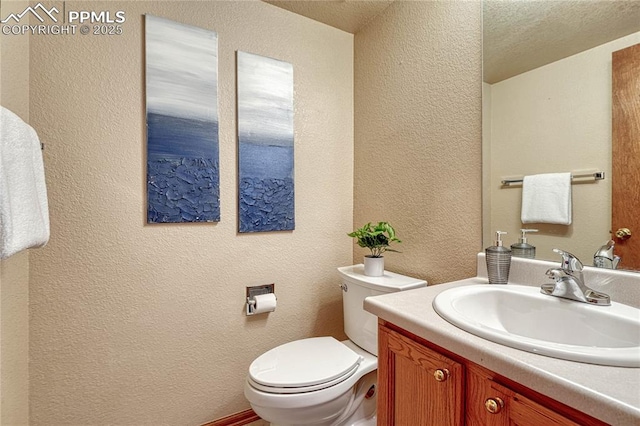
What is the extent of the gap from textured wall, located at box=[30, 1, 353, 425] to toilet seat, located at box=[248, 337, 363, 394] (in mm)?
324

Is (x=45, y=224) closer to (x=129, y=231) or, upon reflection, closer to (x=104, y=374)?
(x=129, y=231)

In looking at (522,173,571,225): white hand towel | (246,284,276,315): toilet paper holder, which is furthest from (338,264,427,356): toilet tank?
(522,173,571,225): white hand towel

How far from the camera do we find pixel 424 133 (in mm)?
1435

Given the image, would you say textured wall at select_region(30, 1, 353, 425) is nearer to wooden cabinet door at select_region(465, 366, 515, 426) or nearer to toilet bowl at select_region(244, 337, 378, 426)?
toilet bowl at select_region(244, 337, 378, 426)

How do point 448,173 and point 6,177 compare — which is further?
point 448,173

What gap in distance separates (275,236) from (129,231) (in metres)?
0.70

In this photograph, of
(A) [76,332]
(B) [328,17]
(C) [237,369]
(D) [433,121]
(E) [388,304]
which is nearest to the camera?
(E) [388,304]

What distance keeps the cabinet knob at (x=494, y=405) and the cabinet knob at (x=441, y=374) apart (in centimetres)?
10

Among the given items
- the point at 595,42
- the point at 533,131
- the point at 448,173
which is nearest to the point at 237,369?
the point at 448,173

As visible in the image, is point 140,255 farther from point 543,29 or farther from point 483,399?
point 543,29

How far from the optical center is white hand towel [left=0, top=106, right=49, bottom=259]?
74 centimetres

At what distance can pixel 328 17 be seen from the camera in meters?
1.72

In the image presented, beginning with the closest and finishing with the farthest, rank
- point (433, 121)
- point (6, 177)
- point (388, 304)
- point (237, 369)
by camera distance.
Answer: point (6, 177), point (388, 304), point (433, 121), point (237, 369)

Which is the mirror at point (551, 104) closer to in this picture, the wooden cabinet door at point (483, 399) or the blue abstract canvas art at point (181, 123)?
the wooden cabinet door at point (483, 399)
